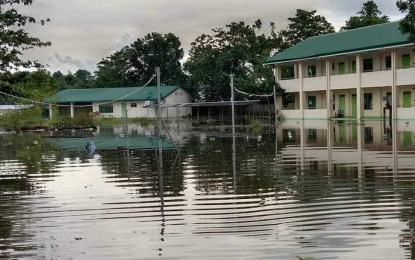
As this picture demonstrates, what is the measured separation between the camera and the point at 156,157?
18.5 meters

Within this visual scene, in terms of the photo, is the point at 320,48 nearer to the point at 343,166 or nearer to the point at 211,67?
the point at 211,67

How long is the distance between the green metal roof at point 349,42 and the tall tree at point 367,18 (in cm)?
1052

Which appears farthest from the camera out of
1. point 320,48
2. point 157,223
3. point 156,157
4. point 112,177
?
point 320,48

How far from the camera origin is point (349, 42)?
44625 millimetres

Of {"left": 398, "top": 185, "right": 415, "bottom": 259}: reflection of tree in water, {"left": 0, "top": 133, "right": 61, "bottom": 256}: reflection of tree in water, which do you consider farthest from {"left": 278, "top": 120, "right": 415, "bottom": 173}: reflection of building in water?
{"left": 0, "top": 133, "right": 61, "bottom": 256}: reflection of tree in water

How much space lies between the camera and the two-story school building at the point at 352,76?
1577 inches

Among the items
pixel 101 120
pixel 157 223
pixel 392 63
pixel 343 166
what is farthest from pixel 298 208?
pixel 101 120

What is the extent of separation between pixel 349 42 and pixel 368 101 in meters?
5.38

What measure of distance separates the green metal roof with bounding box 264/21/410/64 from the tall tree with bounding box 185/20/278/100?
6.56 m

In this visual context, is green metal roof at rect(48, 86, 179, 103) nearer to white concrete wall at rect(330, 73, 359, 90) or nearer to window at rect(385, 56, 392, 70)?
white concrete wall at rect(330, 73, 359, 90)

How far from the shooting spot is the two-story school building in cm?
4006

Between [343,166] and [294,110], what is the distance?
36.2 meters

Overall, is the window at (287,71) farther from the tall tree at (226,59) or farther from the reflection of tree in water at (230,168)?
the reflection of tree in water at (230,168)

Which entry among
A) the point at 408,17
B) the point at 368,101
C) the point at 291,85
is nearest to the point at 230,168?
the point at 408,17
